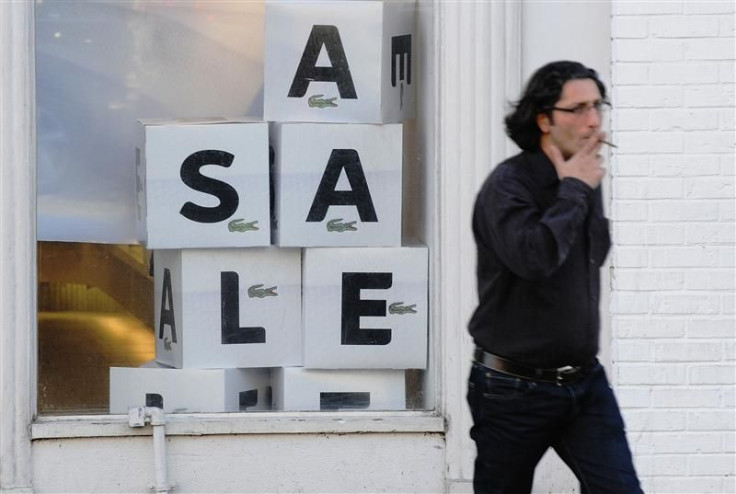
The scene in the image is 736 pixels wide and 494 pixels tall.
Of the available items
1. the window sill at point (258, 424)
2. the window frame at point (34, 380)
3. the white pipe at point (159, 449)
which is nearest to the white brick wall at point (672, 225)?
the window frame at point (34, 380)

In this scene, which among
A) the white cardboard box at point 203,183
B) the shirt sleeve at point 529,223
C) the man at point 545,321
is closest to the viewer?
the shirt sleeve at point 529,223

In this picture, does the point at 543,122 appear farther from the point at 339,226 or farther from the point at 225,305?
the point at 225,305

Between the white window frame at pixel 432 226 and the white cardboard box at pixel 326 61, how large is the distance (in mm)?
225

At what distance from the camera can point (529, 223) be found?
342 centimetres

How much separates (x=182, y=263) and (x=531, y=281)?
7.31 feet

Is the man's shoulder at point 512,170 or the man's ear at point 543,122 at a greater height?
the man's ear at point 543,122

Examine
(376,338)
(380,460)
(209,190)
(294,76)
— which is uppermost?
(294,76)

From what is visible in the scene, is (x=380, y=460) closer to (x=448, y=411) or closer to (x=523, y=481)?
(x=448, y=411)

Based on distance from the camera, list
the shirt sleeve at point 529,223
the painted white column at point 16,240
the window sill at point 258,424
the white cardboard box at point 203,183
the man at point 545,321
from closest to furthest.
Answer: the shirt sleeve at point 529,223, the man at point 545,321, the painted white column at point 16,240, the window sill at point 258,424, the white cardboard box at point 203,183

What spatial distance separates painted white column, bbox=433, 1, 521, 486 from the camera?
17.0ft

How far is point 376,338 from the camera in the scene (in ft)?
17.8

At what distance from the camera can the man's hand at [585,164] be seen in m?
3.45

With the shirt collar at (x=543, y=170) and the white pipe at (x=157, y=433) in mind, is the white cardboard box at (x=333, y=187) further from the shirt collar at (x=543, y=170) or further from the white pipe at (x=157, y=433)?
the shirt collar at (x=543, y=170)

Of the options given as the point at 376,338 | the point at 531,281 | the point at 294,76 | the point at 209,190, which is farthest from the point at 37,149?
the point at 531,281
